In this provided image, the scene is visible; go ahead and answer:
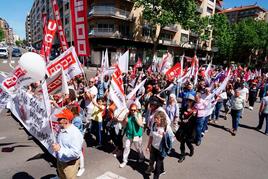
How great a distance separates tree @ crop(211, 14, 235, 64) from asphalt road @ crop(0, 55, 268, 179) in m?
38.4

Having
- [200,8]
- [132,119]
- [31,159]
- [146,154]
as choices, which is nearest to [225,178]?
[146,154]

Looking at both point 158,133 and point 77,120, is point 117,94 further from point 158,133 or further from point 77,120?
point 158,133

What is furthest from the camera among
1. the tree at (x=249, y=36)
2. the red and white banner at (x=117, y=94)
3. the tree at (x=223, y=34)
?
the tree at (x=249, y=36)

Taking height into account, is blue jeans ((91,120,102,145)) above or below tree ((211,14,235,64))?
below

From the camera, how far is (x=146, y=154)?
607 centimetres

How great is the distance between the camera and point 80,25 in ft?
21.5

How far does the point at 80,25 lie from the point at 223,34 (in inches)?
1712

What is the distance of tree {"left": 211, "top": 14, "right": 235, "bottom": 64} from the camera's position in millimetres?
41656

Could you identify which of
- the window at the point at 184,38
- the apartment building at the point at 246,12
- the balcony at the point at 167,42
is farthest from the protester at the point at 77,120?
Result: the apartment building at the point at 246,12

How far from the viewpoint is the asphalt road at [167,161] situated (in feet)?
16.3

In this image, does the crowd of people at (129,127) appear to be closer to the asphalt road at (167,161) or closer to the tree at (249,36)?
the asphalt road at (167,161)

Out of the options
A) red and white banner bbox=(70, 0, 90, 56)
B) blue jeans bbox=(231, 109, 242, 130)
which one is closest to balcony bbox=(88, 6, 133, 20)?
red and white banner bbox=(70, 0, 90, 56)

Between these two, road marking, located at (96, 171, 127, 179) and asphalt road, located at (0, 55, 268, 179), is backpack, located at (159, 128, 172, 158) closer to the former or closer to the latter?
asphalt road, located at (0, 55, 268, 179)

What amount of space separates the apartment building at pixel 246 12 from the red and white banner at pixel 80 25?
83.9m
